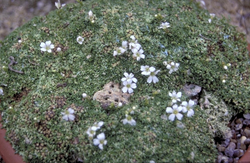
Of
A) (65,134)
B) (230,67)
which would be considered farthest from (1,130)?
(230,67)

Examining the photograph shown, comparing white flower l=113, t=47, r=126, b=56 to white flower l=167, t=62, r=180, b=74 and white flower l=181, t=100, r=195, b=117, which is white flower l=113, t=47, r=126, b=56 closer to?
white flower l=167, t=62, r=180, b=74

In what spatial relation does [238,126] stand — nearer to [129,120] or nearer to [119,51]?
[129,120]

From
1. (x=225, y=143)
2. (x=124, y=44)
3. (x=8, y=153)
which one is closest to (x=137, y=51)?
(x=124, y=44)

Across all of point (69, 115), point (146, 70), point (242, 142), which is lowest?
point (242, 142)

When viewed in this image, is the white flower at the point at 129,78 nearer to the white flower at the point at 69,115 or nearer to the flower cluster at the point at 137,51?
the flower cluster at the point at 137,51

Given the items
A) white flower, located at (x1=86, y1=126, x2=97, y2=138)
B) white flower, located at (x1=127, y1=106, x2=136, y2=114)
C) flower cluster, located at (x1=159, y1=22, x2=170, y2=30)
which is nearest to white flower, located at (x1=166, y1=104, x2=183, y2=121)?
white flower, located at (x1=127, y1=106, x2=136, y2=114)

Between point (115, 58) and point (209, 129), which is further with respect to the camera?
point (115, 58)

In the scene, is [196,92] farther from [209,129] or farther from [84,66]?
[84,66]

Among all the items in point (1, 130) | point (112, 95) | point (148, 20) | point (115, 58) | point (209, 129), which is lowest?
point (209, 129)
